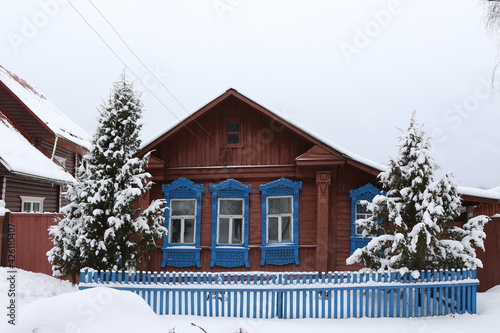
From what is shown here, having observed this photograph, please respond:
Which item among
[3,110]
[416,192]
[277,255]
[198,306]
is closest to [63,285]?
[198,306]

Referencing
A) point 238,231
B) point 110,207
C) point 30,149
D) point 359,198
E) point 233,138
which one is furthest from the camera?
point 30,149

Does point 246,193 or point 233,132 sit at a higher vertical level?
point 233,132

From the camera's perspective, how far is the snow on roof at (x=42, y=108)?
66.8ft

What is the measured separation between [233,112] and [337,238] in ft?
16.7

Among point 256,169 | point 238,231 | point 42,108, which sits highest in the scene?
point 42,108

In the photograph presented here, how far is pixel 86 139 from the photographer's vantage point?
25.6 meters

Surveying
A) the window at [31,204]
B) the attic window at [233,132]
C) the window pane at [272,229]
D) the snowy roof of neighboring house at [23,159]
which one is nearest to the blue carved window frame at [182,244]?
the attic window at [233,132]

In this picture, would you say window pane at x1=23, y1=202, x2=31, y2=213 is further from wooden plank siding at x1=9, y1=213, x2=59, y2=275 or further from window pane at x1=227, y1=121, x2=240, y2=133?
window pane at x1=227, y1=121, x2=240, y2=133

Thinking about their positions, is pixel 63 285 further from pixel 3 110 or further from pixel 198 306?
pixel 3 110

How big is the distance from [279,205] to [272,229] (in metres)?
0.77

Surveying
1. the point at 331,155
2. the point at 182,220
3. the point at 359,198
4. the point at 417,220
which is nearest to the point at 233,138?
the point at 182,220

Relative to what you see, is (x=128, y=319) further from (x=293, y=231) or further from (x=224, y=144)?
(x=224, y=144)

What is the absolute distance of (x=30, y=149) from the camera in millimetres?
18688

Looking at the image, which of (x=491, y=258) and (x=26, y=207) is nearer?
(x=491, y=258)
